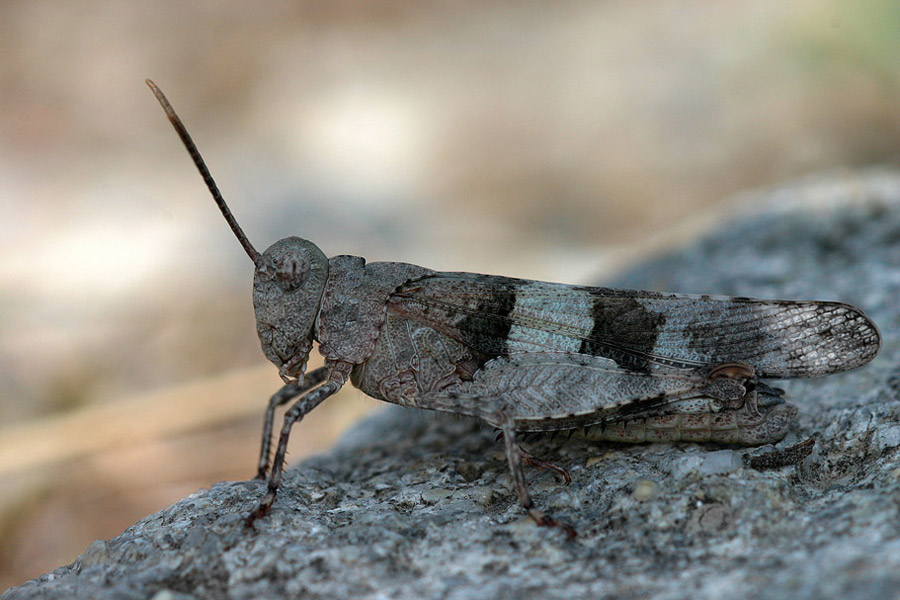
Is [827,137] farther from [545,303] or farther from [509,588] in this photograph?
[509,588]

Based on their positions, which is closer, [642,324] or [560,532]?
[560,532]

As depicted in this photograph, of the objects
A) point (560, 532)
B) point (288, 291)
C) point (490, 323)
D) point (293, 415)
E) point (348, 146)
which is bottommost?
point (560, 532)

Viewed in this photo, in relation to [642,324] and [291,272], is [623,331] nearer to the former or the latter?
[642,324]

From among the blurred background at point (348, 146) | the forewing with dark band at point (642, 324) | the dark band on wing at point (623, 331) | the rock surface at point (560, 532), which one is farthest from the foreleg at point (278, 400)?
the blurred background at point (348, 146)

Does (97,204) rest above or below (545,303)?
above

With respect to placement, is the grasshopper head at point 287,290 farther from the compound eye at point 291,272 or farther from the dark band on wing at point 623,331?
the dark band on wing at point 623,331

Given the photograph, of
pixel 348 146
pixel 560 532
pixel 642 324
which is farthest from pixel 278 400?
pixel 348 146

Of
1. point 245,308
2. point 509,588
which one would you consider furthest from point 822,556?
point 245,308

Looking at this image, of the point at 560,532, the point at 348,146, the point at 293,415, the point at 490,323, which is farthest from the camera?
the point at 348,146
